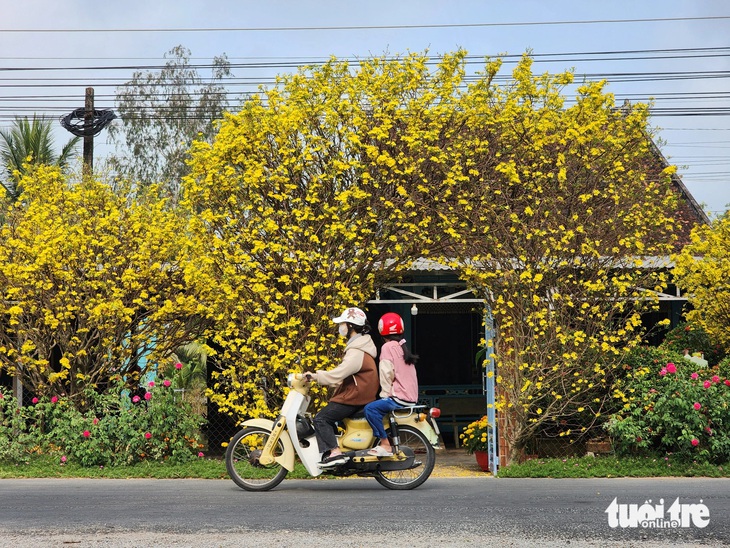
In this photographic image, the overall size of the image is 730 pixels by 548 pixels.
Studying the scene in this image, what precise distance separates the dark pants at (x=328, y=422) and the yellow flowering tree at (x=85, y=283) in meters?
3.30

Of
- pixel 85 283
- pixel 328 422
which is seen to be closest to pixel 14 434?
pixel 85 283

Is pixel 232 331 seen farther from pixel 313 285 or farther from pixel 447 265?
pixel 447 265

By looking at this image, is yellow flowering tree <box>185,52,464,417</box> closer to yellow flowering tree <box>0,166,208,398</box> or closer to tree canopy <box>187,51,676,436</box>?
tree canopy <box>187,51,676,436</box>

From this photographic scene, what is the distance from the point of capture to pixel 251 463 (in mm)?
9273

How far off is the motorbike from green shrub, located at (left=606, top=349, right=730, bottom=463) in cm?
295

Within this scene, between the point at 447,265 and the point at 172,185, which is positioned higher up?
the point at 172,185

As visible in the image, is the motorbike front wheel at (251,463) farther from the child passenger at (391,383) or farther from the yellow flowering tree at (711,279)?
the yellow flowering tree at (711,279)

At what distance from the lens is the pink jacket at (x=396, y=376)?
9297 mm

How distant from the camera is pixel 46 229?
39.1ft

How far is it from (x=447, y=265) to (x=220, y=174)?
2948mm

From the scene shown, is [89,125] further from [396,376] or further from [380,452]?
[380,452]

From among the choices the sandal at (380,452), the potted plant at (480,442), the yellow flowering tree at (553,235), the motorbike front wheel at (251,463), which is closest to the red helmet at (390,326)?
the sandal at (380,452)

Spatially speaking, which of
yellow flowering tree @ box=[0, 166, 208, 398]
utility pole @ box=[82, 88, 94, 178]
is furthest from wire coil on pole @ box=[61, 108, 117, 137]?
yellow flowering tree @ box=[0, 166, 208, 398]

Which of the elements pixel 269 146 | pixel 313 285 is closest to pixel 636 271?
pixel 313 285
